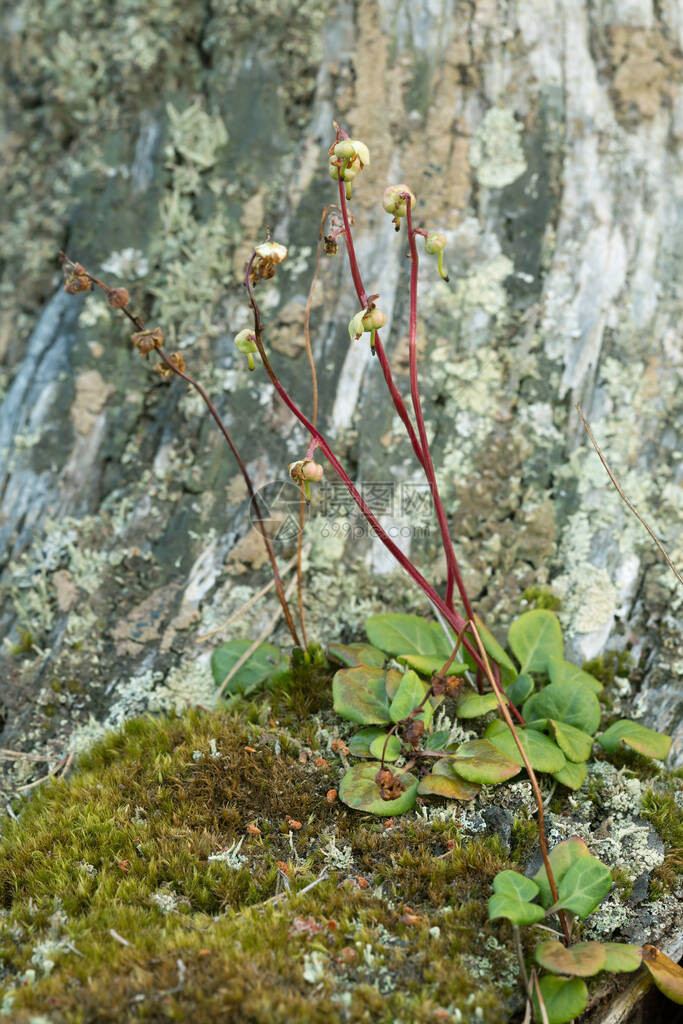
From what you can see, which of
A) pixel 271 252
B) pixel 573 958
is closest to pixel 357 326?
pixel 271 252

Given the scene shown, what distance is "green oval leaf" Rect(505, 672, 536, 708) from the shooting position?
2547 millimetres

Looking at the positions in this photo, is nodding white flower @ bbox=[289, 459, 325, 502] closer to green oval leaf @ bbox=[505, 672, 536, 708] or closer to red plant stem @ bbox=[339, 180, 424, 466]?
red plant stem @ bbox=[339, 180, 424, 466]

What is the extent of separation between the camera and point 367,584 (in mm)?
→ 3053

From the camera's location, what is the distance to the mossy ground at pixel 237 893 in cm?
166

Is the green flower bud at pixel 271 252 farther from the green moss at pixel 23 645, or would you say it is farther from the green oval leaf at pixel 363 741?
the green moss at pixel 23 645

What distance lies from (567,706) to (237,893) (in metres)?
1.19

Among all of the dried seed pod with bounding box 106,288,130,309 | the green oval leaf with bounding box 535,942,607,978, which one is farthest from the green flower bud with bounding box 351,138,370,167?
the green oval leaf with bounding box 535,942,607,978

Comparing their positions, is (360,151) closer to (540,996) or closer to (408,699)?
(408,699)

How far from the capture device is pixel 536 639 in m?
2.69

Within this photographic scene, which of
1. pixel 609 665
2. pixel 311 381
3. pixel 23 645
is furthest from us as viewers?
pixel 311 381

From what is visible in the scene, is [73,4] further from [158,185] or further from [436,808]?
[436,808]

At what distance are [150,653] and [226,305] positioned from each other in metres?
1.62

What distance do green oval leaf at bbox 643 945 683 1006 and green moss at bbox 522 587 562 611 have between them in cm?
129

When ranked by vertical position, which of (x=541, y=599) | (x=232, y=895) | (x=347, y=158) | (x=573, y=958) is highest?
(x=347, y=158)
